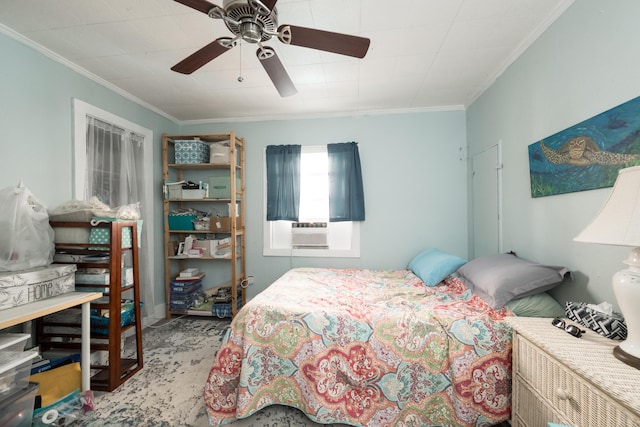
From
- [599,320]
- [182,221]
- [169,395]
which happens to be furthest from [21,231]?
[599,320]

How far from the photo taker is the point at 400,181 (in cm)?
321

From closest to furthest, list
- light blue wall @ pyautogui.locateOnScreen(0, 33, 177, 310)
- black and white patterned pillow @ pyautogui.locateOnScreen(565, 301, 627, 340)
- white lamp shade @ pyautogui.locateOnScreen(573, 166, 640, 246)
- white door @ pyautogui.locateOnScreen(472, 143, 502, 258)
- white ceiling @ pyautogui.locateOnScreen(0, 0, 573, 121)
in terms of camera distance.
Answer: white lamp shade @ pyautogui.locateOnScreen(573, 166, 640, 246) < black and white patterned pillow @ pyautogui.locateOnScreen(565, 301, 627, 340) < white ceiling @ pyautogui.locateOnScreen(0, 0, 573, 121) < light blue wall @ pyautogui.locateOnScreen(0, 33, 177, 310) < white door @ pyautogui.locateOnScreen(472, 143, 502, 258)

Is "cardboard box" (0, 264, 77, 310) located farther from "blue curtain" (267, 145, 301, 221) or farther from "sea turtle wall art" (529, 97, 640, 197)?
"sea turtle wall art" (529, 97, 640, 197)

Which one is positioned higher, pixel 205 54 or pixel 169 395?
pixel 205 54

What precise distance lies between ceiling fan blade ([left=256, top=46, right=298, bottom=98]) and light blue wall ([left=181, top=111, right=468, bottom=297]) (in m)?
1.50

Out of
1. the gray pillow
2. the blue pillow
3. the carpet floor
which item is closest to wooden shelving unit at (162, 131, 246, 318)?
the carpet floor

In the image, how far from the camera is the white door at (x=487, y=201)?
7.97ft

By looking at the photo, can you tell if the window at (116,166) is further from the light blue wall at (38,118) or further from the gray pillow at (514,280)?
the gray pillow at (514,280)

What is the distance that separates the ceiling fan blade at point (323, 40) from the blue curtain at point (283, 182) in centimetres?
194

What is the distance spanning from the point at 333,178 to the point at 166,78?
1.96m

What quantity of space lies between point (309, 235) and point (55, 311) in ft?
7.48

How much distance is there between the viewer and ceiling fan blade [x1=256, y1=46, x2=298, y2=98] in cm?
144

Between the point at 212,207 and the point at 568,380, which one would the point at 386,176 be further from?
the point at 568,380

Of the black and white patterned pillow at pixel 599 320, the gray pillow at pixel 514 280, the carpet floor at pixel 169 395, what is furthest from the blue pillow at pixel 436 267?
the carpet floor at pixel 169 395
